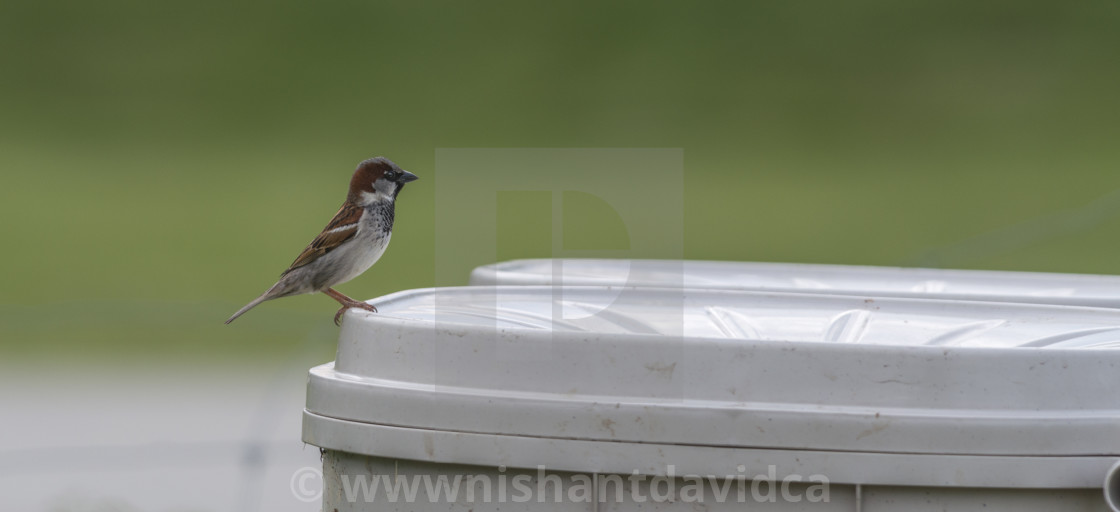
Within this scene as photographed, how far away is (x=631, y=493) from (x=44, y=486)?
2.52 metres

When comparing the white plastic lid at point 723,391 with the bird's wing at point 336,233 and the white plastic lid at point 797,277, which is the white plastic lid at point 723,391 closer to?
the bird's wing at point 336,233

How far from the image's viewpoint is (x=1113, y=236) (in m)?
5.45

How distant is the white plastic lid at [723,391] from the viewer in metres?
0.69

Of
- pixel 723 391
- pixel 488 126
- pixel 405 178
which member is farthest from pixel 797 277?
pixel 488 126

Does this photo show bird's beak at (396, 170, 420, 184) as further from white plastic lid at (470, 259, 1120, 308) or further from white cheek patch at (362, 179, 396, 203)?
white plastic lid at (470, 259, 1120, 308)

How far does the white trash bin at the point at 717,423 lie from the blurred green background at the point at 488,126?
3.80 meters

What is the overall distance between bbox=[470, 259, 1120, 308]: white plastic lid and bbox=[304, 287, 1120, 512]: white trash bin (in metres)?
0.94

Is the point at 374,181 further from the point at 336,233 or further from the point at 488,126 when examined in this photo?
the point at 488,126

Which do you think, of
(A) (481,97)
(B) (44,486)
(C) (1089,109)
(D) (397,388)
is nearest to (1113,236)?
(C) (1089,109)

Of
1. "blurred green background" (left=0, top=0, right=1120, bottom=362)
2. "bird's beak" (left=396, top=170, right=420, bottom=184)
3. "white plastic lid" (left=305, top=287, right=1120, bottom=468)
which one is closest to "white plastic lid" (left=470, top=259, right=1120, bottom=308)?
"bird's beak" (left=396, top=170, right=420, bottom=184)

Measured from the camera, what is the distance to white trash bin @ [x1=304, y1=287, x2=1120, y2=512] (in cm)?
69

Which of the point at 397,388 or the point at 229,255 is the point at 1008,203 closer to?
the point at 229,255

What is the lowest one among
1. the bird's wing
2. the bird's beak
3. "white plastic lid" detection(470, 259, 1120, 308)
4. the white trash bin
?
the white trash bin

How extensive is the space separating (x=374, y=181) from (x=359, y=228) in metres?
0.06
